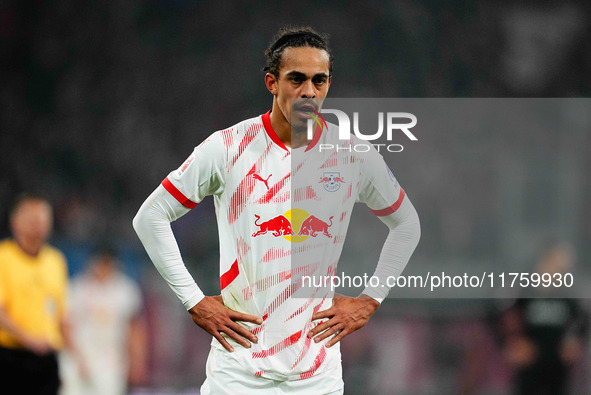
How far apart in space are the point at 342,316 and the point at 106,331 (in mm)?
3535

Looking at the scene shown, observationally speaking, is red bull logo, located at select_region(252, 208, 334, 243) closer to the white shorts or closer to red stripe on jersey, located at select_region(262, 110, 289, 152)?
red stripe on jersey, located at select_region(262, 110, 289, 152)

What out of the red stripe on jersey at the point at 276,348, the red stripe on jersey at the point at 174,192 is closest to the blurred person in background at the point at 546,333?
the red stripe on jersey at the point at 276,348

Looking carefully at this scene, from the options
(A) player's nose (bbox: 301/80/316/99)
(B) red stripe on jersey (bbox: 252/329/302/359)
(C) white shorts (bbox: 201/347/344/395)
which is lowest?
(C) white shorts (bbox: 201/347/344/395)

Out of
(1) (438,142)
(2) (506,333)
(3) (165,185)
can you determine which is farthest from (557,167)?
(3) (165,185)

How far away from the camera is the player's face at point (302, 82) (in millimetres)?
2736

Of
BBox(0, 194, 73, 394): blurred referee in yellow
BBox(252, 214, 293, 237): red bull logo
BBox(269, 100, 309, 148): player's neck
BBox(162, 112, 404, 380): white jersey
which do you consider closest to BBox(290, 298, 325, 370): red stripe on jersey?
BBox(162, 112, 404, 380): white jersey

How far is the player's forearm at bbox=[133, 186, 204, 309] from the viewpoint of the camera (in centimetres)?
278

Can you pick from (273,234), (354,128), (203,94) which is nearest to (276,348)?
(273,234)

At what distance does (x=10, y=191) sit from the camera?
6434 millimetres

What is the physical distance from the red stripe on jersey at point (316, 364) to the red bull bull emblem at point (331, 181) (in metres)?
0.60

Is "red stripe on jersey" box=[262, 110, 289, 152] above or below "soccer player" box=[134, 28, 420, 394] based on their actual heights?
above

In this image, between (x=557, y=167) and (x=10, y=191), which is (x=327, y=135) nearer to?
(x=557, y=167)

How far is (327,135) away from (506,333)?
339cm

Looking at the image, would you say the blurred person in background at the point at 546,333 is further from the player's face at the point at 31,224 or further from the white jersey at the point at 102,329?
the player's face at the point at 31,224
